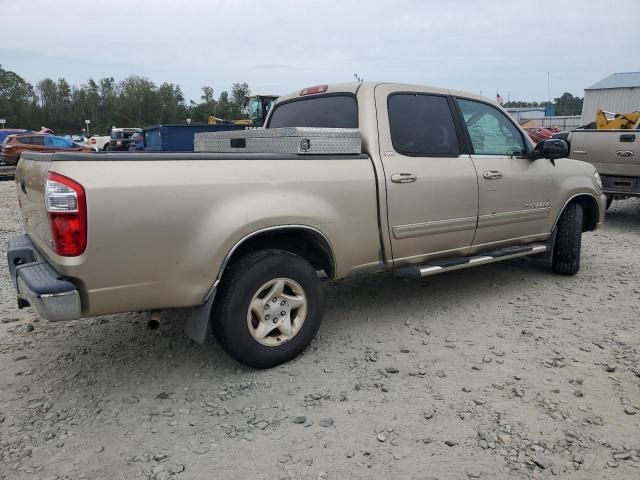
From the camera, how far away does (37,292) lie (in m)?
2.49

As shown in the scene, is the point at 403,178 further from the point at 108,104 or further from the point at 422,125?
the point at 108,104

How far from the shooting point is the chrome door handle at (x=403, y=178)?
3.65 m

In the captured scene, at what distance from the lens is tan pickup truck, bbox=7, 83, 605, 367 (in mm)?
2582

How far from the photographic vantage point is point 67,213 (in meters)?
2.49

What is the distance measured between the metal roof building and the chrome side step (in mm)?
36356

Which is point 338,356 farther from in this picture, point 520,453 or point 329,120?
point 329,120

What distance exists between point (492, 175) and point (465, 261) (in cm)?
78

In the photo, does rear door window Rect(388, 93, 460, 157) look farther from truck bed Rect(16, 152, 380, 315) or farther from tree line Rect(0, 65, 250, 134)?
tree line Rect(0, 65, 250, 134)

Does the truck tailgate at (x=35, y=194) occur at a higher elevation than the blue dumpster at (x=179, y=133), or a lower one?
lower

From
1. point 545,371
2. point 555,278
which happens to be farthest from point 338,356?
point 555,278

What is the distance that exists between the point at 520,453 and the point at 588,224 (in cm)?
385

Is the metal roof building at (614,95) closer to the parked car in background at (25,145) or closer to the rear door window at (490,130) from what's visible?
the parked car in background at (25,145)

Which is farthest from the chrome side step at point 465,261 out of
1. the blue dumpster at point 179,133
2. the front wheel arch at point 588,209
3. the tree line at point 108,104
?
the tree line at point 108,104

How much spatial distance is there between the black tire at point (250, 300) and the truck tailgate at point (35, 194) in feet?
3.30
